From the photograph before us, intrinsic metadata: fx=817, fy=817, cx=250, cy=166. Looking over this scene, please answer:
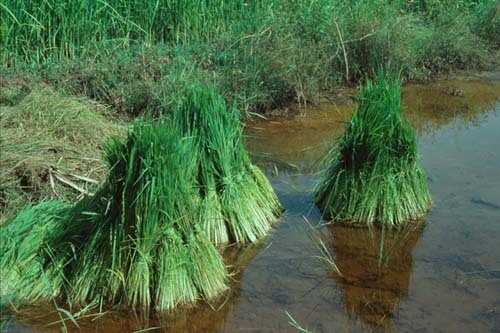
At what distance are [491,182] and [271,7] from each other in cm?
381

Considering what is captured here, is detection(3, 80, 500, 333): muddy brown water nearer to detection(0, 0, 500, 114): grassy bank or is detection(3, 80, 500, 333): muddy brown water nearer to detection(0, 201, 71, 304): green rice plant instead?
detection(0, 201, 71, 304): green rice plant

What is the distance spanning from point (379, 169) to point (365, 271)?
0.87 meters

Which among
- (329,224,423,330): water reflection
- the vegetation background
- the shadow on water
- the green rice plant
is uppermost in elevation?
the vegetation background

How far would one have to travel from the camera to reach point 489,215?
5969mm

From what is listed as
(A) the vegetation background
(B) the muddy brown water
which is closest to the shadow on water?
(B) the muddy brown water

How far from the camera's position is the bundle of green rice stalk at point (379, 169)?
5.75 meters

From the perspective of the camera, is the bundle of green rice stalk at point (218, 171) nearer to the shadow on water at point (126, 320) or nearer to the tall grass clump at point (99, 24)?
the shadow on water at point (126, 320)

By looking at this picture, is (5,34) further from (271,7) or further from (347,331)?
(347,331)

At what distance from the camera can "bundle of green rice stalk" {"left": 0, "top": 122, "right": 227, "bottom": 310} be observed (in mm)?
4480

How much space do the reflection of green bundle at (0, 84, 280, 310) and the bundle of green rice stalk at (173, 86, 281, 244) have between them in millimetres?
479

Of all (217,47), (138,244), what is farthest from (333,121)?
(138,244)

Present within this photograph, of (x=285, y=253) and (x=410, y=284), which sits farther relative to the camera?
(x=285, y=253)

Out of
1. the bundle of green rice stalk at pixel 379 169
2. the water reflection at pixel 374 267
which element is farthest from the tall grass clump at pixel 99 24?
the water reflection at pixel 374 267

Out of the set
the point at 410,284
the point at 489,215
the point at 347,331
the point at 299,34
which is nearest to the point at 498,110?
the point at 299,34
